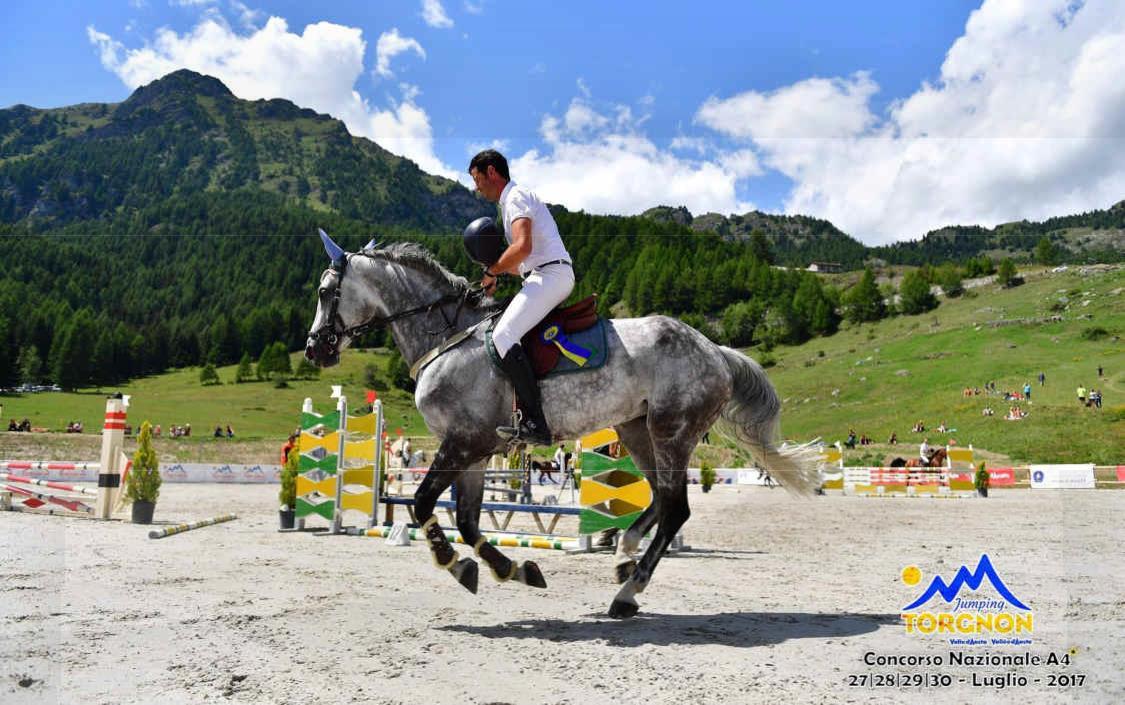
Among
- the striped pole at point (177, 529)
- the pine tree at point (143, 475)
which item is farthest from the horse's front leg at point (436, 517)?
the pine tree at point (143, 475)

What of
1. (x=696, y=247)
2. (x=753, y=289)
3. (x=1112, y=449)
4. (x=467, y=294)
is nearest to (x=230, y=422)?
(x=1112, y=449)

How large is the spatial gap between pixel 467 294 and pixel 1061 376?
79535mm

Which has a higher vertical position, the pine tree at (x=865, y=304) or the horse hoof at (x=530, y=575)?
the pine tree at (x=865, y=304)

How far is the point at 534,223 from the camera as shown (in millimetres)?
5719

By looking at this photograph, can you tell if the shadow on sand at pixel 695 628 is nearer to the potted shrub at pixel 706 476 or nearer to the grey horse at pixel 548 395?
the grey horse at pixel 548 395

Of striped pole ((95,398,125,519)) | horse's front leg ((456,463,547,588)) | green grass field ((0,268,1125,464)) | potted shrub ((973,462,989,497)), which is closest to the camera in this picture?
horse's front leg ((456,463,547,588))

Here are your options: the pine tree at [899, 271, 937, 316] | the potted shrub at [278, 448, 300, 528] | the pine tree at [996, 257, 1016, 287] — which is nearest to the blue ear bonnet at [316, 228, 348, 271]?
the potted shrub at [278, 448, 300, 528]

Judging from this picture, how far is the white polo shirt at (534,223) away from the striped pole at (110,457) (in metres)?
10.4

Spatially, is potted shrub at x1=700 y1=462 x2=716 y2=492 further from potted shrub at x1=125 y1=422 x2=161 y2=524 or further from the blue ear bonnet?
the blue ear bonnet

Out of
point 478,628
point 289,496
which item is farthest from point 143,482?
point 478,628

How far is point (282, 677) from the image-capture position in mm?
3803

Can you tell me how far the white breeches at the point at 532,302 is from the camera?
5473mm

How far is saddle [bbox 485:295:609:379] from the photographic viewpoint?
221 inches

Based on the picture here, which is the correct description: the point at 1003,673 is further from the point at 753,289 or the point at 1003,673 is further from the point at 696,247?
the point at 696,247
